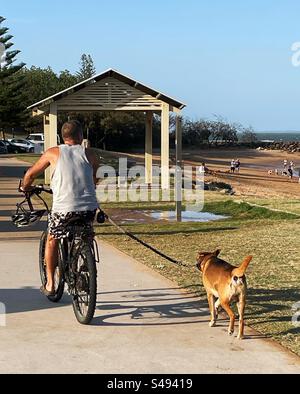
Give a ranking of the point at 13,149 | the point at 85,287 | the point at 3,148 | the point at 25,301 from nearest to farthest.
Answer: the point at 85,287 → the point at 25,301 → the point at 3,148 → the point at 13,149

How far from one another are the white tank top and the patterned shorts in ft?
0.13

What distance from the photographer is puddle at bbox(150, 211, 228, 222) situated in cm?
1534

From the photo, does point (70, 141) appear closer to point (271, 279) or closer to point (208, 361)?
point (208, 361)

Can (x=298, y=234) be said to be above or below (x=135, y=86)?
below

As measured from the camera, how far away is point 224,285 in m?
5.68

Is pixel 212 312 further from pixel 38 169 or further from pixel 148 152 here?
pixel 148 152

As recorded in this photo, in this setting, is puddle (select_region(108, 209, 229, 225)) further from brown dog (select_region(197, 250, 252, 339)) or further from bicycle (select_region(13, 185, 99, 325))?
brown dog (select_region(197, 250, 252, 339))

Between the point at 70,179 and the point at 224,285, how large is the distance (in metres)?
1.67

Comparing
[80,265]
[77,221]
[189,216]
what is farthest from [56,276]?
[189,216]

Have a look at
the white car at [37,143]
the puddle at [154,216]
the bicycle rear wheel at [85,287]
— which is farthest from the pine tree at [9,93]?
the bicycle rear wheel at [85,287]

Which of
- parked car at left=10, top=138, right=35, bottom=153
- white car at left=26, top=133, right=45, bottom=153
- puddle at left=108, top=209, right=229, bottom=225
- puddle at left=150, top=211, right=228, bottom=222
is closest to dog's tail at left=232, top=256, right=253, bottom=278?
puddle at left=108, top=209, right=229, bottom=225
